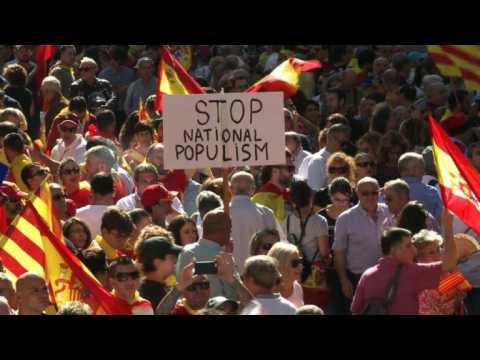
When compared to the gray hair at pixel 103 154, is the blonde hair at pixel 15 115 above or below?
above

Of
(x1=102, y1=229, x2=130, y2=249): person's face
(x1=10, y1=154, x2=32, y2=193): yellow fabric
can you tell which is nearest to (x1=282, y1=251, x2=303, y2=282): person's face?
(x1=102, y1=229, x2=130, y2=249): person's face

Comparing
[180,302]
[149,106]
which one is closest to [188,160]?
[180,302]

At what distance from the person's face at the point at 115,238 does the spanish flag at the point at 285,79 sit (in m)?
3.90

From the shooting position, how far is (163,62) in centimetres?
1633

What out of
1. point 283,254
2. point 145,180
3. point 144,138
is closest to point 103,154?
point 145,180

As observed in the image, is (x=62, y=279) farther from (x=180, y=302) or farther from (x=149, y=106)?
(x=149, y=106)

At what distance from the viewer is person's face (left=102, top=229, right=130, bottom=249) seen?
39.5ft

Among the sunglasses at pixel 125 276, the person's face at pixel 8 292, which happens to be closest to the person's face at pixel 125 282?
the sunglasses at pixel 125 276

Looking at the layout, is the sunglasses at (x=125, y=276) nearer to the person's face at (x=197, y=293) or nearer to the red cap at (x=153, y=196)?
the person's face at (x=197, y=293)

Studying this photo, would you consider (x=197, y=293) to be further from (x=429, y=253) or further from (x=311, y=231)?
(x=311, y=231)

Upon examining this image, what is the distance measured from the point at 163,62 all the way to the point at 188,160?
4480mm

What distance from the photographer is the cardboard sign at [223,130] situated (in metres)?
12.0

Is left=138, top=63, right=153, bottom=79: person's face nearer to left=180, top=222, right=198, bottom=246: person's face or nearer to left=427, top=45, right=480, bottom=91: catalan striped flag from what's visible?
left=427, top=45, right=480, bottom=91: catalan striped flag
